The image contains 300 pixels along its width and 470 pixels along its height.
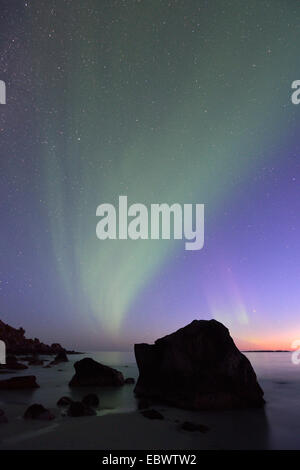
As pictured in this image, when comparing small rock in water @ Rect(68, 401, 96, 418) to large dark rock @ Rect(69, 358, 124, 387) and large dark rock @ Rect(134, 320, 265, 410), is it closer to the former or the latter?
large dark rock @ Rect(134, 320, 265, 410)

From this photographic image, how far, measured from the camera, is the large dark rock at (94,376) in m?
32.2

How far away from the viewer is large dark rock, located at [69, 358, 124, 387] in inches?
1267

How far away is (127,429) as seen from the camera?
630 inches

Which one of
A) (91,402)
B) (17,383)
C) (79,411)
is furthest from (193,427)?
(17,383)

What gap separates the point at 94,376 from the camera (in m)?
32.4

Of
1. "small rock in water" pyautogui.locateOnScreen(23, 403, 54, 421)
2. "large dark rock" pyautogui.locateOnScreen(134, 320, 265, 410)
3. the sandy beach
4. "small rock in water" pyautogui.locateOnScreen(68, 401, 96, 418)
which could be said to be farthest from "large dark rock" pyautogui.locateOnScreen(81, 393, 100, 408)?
"large dark rock" pyautogui.locateOnScreen(134, 320, 265, 410)

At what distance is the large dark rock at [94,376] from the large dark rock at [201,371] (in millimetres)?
8920

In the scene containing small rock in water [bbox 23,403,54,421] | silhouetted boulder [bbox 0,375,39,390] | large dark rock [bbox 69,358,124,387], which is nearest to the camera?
small rock in water [bbox 23,403,54,421]

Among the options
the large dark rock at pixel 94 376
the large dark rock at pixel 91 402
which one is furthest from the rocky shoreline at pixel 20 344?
the large dark rock at pixel 91 402

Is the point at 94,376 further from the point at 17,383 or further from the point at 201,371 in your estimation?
the point at 201,371

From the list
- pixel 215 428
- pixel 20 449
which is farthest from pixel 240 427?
pixel 20 449

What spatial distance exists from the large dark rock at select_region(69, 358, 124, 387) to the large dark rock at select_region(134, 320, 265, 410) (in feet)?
29.3
